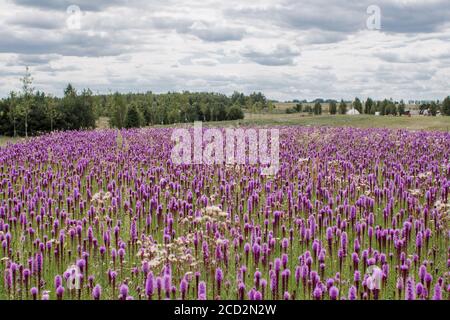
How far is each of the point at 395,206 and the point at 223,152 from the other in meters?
8.58

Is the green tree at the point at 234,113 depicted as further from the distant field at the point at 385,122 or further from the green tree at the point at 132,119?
the distant field at the point at 385,122

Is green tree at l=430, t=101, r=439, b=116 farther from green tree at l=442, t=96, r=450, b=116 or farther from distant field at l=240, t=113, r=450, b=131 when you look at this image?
distant field at l=240, t=113, r=450, b=131

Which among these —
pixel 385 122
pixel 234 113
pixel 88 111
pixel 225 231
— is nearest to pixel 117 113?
pixel 88 111

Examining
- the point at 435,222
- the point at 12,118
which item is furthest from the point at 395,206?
the point at 12,118

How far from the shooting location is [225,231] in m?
8.51

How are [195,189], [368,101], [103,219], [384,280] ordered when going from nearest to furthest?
[384,280] < [103,219] < [195,189] < [368,101]

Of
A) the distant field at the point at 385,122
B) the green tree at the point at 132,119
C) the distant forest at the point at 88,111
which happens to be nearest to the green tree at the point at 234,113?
the distant forest at the point at 88,111

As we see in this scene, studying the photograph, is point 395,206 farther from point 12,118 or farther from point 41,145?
point 12,118

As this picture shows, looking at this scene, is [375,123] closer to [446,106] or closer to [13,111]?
[13,111]

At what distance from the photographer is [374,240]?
28.1ft

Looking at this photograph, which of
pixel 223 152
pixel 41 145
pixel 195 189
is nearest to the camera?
pixel 195 189

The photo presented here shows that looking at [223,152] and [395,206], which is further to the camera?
[223,152]

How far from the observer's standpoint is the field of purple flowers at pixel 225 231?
6.14 m

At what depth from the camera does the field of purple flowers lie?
20.1 ft
